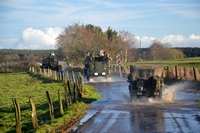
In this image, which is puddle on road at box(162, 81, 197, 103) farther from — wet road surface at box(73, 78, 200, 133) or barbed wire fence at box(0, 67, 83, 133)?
barbed wire fence at box(0, 67, 83, 133)

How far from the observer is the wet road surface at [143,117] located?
1366 cm

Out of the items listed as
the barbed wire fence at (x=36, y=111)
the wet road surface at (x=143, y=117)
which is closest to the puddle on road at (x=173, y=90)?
the wet road surface at (x=143, y=117)

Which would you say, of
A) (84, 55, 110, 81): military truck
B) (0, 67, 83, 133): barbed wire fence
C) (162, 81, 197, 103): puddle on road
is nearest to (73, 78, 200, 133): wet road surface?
(162, 81, 197, 103): puddle on road

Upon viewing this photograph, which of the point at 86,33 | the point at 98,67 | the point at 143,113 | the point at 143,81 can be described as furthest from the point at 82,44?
the point at 143,113

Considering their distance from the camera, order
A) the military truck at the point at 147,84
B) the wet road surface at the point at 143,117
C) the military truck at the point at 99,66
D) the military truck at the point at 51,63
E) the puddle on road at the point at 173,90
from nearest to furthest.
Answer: the wet road surface at the point at 143,117 < the military truck at the point at 147,84 < the puddle on road at the point at 173,90 < the military truck at the point at 99,66 < the military truck at the point at 51,63

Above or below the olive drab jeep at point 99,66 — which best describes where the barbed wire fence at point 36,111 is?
below

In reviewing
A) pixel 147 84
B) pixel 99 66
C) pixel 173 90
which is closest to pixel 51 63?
pixel 99 66

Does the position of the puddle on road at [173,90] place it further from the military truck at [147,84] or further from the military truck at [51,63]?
the military truck at [51,63]

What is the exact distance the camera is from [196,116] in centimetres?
1633

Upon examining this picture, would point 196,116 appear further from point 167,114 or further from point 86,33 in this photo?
point 86,33

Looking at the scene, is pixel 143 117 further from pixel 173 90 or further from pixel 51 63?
pixel 51 63

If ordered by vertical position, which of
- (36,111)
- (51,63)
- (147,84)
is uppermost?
(51,63)

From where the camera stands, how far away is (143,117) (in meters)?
16.4

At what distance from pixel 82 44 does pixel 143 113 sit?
194ft
